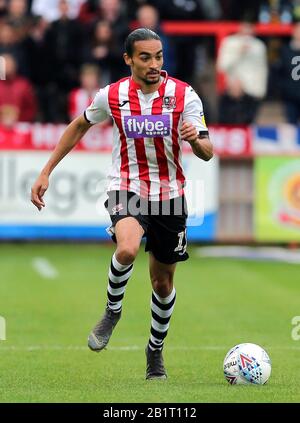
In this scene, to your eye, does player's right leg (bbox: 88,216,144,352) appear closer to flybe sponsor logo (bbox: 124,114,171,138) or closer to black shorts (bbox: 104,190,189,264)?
black shorts (bbox: 104,190,189,264)

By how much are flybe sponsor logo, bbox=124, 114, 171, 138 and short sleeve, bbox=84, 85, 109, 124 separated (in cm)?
20

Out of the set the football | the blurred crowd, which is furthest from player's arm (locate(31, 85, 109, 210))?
the blurred crowd

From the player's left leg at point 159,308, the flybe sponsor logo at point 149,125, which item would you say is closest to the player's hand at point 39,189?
the flybe sponsor logo at point 149,125

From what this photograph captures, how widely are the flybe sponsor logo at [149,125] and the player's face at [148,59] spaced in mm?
251

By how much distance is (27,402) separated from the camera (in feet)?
23.5

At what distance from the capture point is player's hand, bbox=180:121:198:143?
7.73 m

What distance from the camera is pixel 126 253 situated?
315 inches

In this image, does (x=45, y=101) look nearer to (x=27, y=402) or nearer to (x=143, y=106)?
(x=143, y=106)

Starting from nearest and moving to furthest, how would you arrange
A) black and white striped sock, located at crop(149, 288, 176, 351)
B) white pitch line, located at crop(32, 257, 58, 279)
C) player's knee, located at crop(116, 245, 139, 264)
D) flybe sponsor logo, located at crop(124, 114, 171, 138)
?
player's knee, located at crop(116, 245, 139, 264) → flybe sponsor logo, located at crop(124, 114, 171, 138) → black and white striped sock, located at crop(149, 288, 176, 351) → white pitch line, located at crop(32, 257, 58, 279)

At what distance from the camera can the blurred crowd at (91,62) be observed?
1902 centimetres

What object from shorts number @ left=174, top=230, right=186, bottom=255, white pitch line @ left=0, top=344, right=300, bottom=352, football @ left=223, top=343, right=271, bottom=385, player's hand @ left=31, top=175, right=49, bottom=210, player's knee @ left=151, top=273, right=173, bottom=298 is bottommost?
football @ left=223, top=343, right=271, bottom=385

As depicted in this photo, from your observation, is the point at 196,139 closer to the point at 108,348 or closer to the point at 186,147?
the point at 108,348

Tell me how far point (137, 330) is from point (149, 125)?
3.27m

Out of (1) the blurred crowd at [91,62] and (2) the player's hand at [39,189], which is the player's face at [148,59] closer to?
(2) the player's hand at [39,189]
